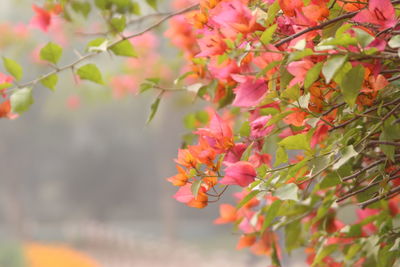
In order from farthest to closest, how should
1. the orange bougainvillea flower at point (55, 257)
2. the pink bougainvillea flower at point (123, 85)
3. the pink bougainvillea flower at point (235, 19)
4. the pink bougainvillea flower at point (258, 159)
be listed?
the orange bougainvillea flower at point (55, 257) < the pink bougainvillea flower at point (123, 85) < the pink bougainvillea flower at point (258, 159) < the pink bougainvillea flower at point (235, 19)

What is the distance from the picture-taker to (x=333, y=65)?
0.57 metres

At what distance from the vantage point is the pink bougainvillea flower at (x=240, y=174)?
2.32ft

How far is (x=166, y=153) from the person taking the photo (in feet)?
29.2

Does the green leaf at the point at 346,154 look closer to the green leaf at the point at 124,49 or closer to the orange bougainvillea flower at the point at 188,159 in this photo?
the orange bougainvillea flower at the point at 188,159

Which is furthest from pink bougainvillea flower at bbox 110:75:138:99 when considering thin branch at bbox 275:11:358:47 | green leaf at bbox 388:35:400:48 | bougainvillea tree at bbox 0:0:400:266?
green leaf at bbox 388:35:400:48

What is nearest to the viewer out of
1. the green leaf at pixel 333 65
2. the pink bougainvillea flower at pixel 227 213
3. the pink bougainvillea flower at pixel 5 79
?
the green leaf at pixel 333 65

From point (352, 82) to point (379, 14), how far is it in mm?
84

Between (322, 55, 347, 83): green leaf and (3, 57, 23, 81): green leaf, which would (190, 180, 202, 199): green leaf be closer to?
(322, 55, 347, 83): green leaf

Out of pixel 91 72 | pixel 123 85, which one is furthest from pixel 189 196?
pixel 123 85

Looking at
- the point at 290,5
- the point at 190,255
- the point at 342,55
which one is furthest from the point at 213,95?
the point at 190,255

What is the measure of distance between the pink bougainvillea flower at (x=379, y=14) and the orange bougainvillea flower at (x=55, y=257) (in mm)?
6568

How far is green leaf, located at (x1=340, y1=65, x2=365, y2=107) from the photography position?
600 mm

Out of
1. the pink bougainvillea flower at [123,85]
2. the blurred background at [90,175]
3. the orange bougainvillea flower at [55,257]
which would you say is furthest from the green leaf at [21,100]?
the blurred background at [90,175]

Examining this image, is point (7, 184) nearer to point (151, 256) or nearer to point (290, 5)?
point (151, 256)
